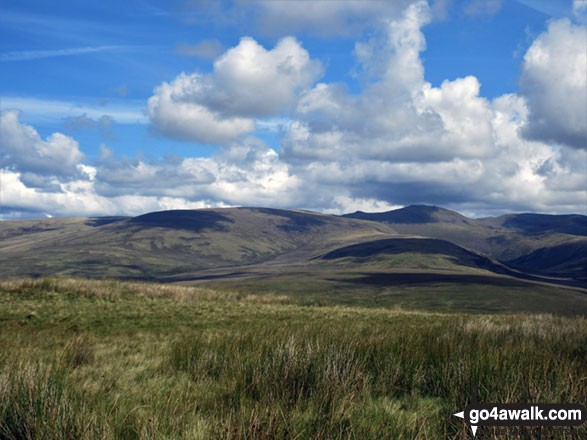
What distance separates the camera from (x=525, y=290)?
82.6 m

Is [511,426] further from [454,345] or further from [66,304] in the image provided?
[66,304]

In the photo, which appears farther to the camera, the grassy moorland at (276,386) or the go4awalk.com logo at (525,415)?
the grassy moorland at (276,386)

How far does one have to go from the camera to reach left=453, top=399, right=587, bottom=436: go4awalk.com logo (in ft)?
13.9

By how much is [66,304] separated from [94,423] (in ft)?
78.5

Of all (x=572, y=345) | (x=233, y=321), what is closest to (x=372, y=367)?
(x=572, y=345)

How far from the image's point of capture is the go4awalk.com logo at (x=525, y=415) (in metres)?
4.22

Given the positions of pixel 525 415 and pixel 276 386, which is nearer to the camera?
pixel 525 415

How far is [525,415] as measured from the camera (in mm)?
4496

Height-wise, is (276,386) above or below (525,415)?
below

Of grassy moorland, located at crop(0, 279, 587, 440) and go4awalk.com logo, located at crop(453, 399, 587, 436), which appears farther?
grassy moorland, located at crop(0, 279, 587, 440)

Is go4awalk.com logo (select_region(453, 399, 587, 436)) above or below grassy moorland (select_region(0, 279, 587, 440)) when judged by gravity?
above

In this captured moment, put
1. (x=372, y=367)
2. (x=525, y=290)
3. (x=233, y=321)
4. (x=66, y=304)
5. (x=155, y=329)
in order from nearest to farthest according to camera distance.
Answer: (x=372, y=367) → (x=155, y=329) → (x=233, y=321) → (x=66, y=304) → (x=525, y=290)

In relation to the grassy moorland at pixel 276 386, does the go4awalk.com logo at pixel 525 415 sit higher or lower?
higher

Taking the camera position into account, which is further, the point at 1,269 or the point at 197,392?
the point at 1,269
